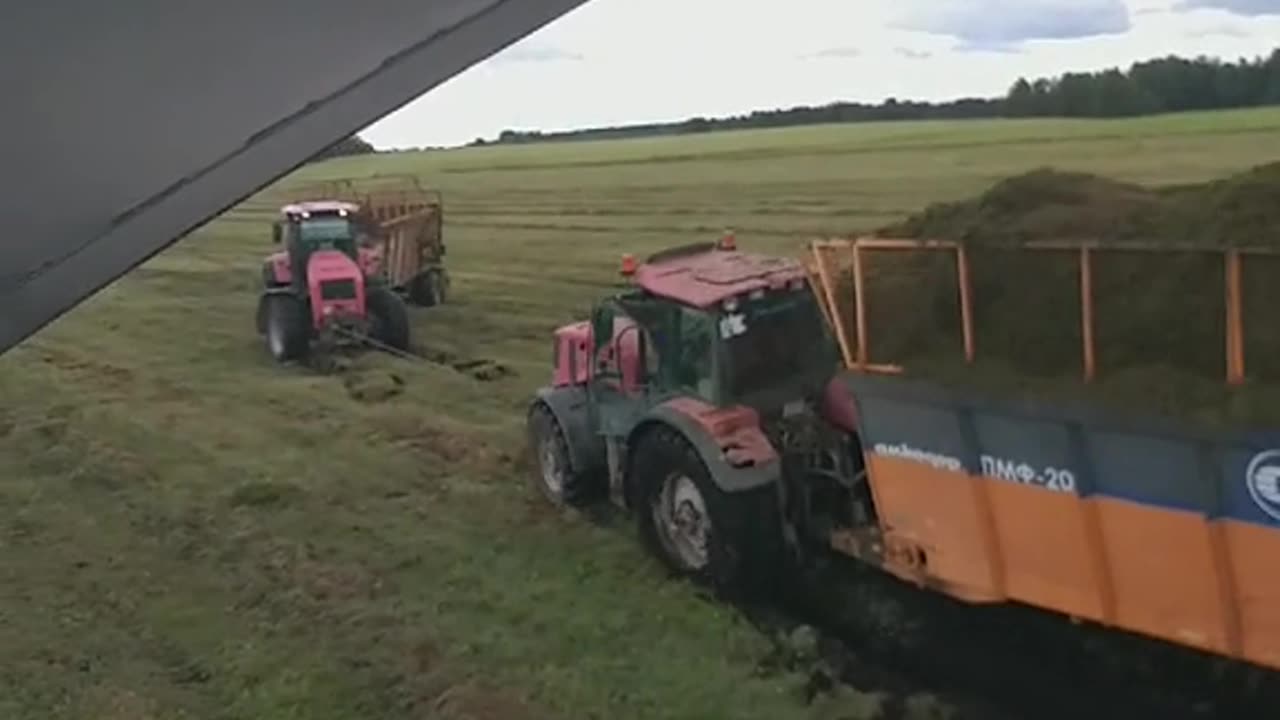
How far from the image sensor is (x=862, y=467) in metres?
6.41

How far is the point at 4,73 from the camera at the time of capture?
94 centimetres

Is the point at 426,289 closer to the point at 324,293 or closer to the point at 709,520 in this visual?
the point at 324,293

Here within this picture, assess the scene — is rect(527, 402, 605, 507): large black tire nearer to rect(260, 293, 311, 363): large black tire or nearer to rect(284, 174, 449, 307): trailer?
rect(260, 293, 311, 363): large black tire

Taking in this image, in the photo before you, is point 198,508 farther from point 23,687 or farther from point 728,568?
point 728,568

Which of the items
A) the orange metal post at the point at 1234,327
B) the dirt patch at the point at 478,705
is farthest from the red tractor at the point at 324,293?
the orange metal post at the point at 1234,327

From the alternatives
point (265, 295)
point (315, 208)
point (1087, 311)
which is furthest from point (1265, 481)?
point (265, 295)

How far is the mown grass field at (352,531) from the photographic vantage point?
5.89 m

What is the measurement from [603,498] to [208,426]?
4.08m

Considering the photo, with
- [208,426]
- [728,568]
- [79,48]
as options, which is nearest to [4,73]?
[79,48]

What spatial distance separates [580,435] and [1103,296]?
3.22 metres

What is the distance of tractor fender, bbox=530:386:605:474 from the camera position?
780 cm

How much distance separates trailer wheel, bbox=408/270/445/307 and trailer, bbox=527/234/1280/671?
774 centimetres

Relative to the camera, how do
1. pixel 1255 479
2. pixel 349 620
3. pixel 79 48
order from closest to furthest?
pixel 79 48, pixel 1255 479, pixel 349 620

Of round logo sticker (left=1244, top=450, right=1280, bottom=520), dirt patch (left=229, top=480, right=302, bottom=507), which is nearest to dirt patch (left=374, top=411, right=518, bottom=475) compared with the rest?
dirt patch (left=229, top=480, right=302, bottom=507)
